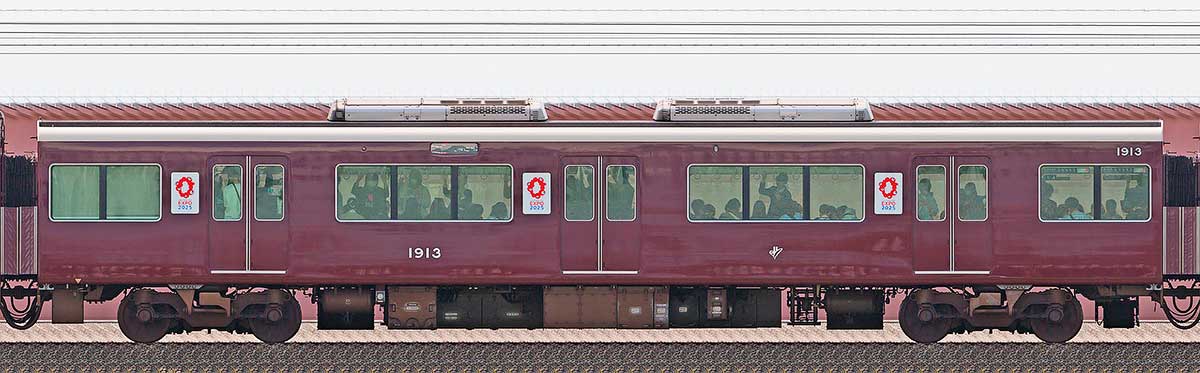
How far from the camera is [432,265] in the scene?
15.3 m

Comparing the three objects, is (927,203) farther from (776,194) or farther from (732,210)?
(732,210)

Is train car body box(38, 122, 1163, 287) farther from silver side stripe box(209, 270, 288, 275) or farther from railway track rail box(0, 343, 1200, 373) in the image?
railway track rail box(0, 343, 1200, 373)

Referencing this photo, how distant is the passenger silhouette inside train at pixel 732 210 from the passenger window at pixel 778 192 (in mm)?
138

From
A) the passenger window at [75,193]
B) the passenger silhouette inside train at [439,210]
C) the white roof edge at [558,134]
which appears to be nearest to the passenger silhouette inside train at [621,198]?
the white roof edge at [558,134]

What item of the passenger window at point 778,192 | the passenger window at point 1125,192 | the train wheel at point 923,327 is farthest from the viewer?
the train wheel at point 923,327

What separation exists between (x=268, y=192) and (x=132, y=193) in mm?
1467

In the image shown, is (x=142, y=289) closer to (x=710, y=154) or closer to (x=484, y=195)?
(x=484, y=195)

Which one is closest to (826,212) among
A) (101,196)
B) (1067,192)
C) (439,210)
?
(1067,192)

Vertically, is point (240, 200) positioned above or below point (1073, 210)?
above

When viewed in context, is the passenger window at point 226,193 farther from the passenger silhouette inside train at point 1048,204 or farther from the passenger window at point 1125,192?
the passenger window at point 1125,192

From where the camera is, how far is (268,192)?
1526 cm

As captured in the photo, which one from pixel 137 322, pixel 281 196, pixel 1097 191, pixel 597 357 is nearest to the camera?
pixel 597 357

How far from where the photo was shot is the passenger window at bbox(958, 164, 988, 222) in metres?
15.3

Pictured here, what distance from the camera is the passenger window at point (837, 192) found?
49.8ft
